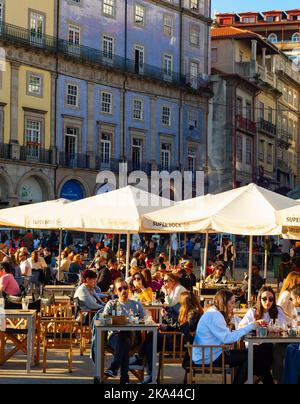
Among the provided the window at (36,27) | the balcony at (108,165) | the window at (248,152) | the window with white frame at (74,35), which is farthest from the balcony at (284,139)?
the window at (36,27)

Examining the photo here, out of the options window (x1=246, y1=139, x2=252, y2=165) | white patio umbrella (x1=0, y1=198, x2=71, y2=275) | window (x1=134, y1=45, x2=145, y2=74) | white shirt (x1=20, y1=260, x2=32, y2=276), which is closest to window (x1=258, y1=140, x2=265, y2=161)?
window (x1=246, y1=139, x2=252, y2=165)

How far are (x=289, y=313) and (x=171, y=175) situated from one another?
42630 mm

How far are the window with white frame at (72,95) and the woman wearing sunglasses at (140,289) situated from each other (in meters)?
33.9

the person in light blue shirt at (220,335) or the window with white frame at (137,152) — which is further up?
the window with white frame at (137,152)

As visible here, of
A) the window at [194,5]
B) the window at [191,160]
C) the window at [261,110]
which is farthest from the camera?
the window at [261,110]

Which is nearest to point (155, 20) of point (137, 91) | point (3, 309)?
point (137, 91)

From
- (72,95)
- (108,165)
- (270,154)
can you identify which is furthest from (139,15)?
(270,154)

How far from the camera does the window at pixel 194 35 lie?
5842 centimetres

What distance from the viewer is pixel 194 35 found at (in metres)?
58.7

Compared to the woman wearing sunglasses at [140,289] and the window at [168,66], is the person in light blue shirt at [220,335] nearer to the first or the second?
the woman wearing sunglasses at [140,289]

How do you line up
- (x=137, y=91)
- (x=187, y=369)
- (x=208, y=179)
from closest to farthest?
1. (x=187, y=369)
2. (x=137, y=91)
3. (x=208, y=179)

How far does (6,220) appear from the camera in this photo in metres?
19.1

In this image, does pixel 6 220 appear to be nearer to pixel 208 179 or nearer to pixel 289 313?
pixel 289 313

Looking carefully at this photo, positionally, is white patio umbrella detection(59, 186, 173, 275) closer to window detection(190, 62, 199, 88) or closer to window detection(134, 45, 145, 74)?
window detection(134, 45, 145, 74)
